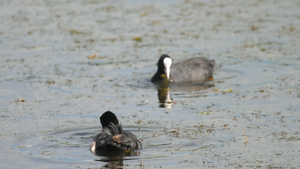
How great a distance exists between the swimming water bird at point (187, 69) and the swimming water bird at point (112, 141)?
A: 211 inches

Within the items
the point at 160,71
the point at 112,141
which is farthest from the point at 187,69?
the point at 112,141

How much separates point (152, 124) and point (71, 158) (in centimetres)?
211

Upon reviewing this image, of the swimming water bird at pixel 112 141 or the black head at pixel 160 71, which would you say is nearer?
the swimming water bird at pixel 112 141

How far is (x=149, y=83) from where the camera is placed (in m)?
13.6

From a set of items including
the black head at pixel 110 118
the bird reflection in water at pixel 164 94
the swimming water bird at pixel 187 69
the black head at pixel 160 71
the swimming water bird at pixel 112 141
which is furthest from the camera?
the swimming water bird at pixel 187 69

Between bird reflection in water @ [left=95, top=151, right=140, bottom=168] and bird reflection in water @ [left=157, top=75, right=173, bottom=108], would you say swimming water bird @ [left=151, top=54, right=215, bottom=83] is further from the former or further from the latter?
bird reflection in water @ [left=95, top=151, right=140, bottom=168]

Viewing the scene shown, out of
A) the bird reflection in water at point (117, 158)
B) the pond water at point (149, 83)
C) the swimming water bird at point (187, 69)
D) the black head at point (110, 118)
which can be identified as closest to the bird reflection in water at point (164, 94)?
the pond water at point (149, 83)

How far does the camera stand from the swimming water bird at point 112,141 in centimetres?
815

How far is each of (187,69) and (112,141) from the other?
6.33 metres

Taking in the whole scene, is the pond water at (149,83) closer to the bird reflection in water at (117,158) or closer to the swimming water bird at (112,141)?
the bird reflection in water at (117,158)

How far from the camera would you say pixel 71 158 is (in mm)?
8016

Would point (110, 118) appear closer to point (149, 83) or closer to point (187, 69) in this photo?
point (149, 83)

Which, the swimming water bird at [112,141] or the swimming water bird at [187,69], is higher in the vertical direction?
the swimming water bird at [187,69]

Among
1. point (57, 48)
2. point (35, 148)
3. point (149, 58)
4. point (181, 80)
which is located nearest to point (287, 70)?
point (181, 80)
